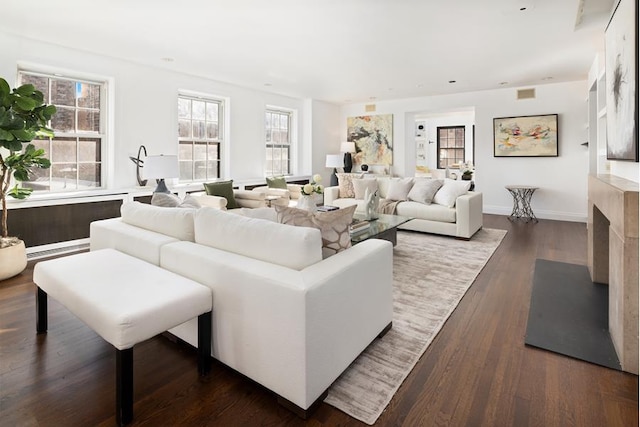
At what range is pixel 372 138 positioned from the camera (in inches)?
347

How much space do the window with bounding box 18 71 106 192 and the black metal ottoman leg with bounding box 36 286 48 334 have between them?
9.28 ft

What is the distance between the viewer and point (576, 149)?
6.46 m

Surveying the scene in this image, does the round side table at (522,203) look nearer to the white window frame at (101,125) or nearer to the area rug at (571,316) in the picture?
the area rug at (571,316)

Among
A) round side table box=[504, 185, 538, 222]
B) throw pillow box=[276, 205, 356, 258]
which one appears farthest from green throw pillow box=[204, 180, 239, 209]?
round side table box=[504, 185, 538, 222]

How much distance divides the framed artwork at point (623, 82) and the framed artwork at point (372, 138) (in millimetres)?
5461

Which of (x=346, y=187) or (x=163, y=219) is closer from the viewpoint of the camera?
(x=163, y=219)

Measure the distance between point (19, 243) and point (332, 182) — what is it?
617 centimetres

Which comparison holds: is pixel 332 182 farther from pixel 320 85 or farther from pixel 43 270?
pixel 43 270

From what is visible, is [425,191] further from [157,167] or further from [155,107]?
[155,107]

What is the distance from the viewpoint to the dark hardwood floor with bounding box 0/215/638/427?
5.36ft

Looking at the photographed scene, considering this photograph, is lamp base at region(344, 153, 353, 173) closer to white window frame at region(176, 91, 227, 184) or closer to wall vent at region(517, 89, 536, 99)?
white window frame at region(176, 91, 227, 184)

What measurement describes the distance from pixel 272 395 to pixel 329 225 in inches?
37.2

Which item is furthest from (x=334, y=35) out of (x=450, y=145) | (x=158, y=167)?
(x=450, y=145)

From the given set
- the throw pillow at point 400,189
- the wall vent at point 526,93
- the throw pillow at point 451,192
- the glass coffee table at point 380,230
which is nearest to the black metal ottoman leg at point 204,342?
the glass coffee table at point 380,230
